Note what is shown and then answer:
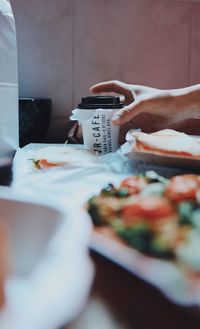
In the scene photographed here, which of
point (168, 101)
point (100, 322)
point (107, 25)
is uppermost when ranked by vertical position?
point (107, 25)

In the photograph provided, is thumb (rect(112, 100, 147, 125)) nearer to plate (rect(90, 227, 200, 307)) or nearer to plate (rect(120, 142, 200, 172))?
plate (rect(120, 142, 200, 172))

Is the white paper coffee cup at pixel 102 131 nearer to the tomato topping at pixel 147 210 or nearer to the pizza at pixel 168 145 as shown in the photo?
the pizza at pixel 168 145

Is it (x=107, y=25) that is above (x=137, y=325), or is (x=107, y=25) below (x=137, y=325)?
above

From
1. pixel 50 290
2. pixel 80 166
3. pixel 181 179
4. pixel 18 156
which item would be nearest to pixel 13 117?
pixel 18 156

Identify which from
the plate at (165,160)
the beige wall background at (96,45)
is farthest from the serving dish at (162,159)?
the beige wall background at (96,45)

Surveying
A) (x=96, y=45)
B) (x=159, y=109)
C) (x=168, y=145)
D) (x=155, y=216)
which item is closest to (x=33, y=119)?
(x=96, y=45)

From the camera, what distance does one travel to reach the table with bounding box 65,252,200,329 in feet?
0.72

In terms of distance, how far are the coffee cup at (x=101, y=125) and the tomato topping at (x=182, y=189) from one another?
13.5 inches

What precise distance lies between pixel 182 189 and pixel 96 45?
0.92 m

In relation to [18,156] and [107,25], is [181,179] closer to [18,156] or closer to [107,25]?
[18,156]

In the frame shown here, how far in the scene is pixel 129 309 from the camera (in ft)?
0.74

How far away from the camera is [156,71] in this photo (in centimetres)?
119

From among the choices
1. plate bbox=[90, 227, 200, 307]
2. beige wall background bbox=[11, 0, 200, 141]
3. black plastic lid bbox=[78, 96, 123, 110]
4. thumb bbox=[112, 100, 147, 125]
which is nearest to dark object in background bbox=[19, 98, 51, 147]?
beige wall background bbox=[11, 0, 200, 141]

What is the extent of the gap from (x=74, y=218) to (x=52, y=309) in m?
0.09
